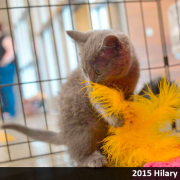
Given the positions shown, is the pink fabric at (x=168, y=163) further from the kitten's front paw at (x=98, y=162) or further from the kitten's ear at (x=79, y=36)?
the kitten's ear at (x=79, y=36)

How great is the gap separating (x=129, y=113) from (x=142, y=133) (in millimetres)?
111

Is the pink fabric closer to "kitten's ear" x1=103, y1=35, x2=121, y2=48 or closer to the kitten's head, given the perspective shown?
the kitten's head

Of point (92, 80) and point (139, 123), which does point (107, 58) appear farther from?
point (139, 123)

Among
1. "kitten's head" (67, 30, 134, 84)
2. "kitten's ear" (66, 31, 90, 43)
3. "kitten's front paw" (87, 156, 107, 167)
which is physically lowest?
A: "kitten's front paw" (87, 156, 107, 167)

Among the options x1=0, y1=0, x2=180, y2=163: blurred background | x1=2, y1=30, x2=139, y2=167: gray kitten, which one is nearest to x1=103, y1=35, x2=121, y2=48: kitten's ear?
x1=2, y1=30, x2=139, y2=167: gray kitten

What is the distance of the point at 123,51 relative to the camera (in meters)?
1.08

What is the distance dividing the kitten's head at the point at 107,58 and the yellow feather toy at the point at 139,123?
58 mm

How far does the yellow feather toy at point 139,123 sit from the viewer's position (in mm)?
1078

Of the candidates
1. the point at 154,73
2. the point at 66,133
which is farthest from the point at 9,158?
the point at 154,73

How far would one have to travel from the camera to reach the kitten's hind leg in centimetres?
118

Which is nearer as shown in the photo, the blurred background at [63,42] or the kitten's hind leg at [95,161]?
the kitten's hind leg at [95,161]

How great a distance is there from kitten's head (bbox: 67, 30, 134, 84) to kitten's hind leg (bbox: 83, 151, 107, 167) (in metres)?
0.39

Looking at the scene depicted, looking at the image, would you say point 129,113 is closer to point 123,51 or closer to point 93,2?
point 123,51

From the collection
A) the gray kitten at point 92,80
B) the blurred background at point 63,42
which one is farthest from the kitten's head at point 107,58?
the blurred background at point 63,42
